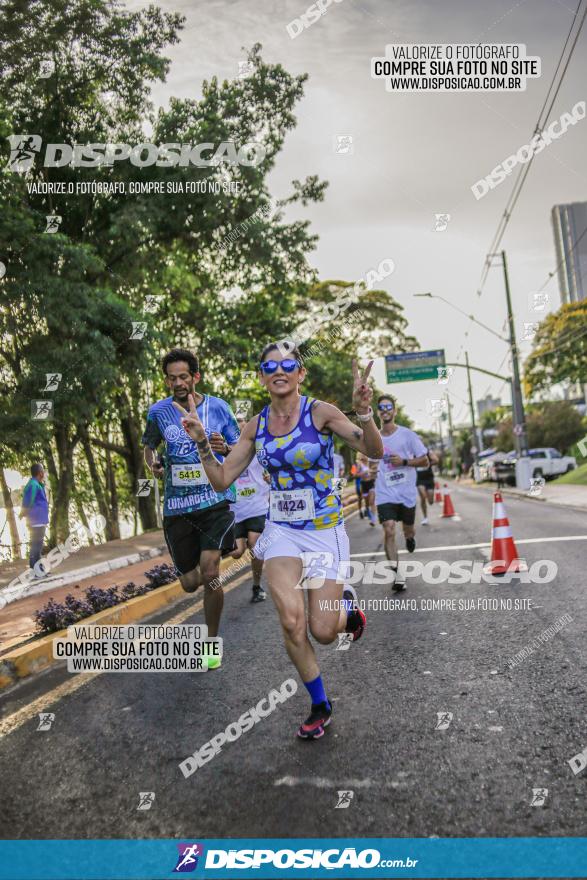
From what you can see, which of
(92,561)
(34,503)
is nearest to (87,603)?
(34,503)

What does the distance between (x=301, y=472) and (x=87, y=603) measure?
384 cm

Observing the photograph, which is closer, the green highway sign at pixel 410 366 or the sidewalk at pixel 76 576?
the sidewalk at pixel 76 576

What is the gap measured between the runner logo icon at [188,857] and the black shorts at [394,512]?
5.73m

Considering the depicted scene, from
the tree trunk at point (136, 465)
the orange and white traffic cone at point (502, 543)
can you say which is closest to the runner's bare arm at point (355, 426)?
the orange and white traffic cone at point (502, 543)

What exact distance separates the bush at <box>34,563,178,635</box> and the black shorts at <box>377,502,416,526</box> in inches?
101

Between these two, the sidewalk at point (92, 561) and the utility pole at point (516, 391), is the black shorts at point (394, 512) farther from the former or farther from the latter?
the utility pole at point (516, 391)

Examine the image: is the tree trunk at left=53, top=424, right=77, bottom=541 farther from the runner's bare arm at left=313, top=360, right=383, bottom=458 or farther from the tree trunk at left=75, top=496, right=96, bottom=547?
the runner's bare arm at left=313, top=360, right=383, bottom=458

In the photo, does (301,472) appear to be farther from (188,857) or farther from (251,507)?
(251,507)

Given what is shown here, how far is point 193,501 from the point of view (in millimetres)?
5312

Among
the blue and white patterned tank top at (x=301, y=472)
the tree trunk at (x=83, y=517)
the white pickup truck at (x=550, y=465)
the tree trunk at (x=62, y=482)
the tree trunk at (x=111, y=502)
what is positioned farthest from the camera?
the white pickup truck at (x=550, y=465)

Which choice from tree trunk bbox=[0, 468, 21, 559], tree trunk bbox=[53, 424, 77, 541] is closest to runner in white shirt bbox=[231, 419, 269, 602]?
tree trunk bbox=[53, 424, 77, 541]

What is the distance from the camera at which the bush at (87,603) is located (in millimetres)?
6246

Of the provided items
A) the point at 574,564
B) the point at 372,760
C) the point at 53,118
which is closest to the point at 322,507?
the point at 372,760

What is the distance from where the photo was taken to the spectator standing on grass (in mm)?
11383
